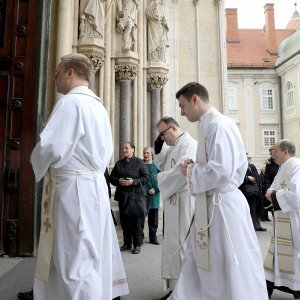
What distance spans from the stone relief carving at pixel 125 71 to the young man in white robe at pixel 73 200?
4836mm

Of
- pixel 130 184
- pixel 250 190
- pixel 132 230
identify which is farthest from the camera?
pixel 250 190

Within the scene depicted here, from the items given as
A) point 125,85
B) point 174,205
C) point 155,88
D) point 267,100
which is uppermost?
point 267,100

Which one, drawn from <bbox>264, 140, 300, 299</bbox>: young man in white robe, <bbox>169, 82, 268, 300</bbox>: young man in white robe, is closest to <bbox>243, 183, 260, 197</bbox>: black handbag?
<bbox>264, 140, 300, 299</bbox>: young man in white robe

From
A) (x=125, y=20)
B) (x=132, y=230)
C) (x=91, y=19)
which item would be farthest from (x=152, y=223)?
(x=125, y=20)

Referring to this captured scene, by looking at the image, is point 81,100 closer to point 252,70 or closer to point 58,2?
point 58,2

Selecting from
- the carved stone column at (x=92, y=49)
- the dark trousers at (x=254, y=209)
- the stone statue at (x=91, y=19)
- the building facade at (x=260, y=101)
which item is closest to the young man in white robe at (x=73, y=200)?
the carved stone column at (x=92, y=49)

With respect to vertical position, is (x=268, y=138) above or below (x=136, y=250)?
above

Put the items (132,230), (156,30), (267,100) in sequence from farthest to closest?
(267,100), (156,30), (132,230)

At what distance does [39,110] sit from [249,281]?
3.72 m

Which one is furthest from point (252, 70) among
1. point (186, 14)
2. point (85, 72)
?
point (85, 72)

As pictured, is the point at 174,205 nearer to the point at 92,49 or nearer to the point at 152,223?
the point at 152,223

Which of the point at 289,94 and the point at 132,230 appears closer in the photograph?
the point at 132,230

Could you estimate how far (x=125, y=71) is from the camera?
25.4ft

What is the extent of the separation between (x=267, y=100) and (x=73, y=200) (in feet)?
106
